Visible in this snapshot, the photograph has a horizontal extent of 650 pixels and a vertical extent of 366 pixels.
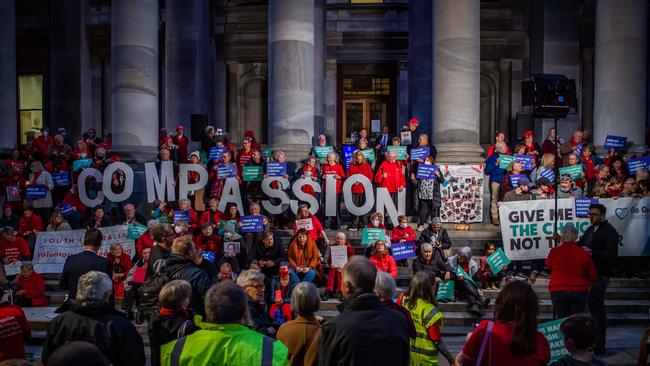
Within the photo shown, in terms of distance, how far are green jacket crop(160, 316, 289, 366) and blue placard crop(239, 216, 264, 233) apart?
9.81m

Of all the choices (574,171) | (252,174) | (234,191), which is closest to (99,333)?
(234,191)

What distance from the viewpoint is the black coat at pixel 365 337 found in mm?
4484

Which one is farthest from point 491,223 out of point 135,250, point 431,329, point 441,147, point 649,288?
point 431,329

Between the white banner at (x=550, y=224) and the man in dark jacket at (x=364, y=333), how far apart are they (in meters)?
9.32

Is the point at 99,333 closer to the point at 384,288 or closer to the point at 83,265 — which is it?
the point at 384,288

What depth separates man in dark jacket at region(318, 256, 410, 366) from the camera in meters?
4.48

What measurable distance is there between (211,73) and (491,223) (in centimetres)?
1465

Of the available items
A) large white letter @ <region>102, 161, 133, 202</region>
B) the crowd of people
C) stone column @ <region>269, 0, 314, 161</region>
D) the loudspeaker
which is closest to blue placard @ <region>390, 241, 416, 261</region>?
the crowd of people

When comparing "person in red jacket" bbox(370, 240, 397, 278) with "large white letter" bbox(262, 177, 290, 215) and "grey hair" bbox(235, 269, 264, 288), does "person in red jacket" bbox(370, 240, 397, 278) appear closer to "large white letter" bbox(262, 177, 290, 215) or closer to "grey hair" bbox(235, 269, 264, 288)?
"large white letter" bbox(262, 177, 290, 215)

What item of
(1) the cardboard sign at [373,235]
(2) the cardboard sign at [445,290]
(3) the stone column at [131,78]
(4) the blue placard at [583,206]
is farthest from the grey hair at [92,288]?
(3) the stone column at [131,78]

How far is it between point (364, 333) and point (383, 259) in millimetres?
8144

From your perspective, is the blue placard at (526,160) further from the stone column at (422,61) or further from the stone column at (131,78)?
the stone column at (131,78)

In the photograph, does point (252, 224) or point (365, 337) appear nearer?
point (365, 337)

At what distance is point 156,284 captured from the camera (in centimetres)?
651
